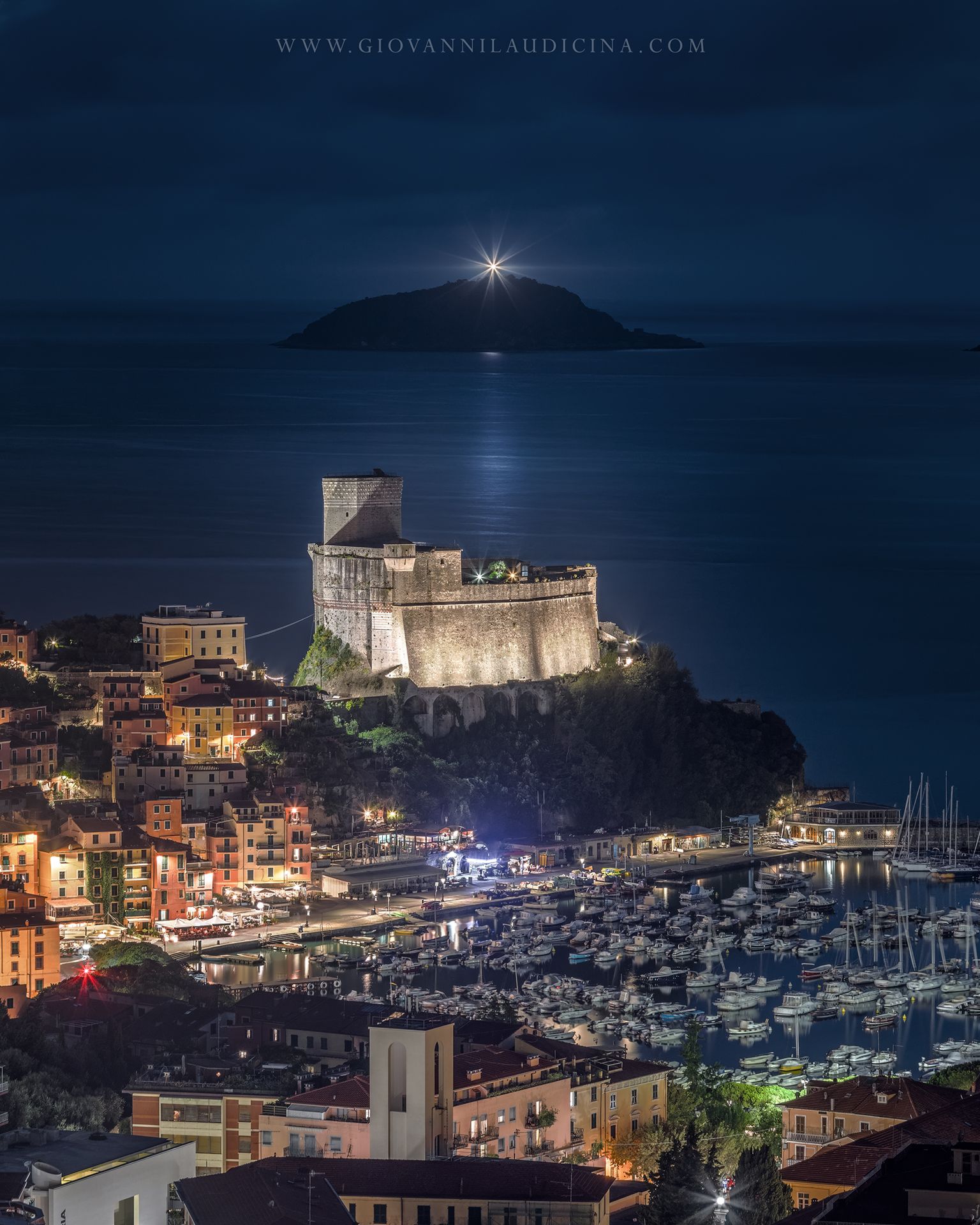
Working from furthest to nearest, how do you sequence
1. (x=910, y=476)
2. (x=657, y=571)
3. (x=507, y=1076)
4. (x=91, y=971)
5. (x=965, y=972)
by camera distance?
(x=910, y=476)
(x=657, y=571)
(x=965, y=972)
(x=91, y=971)
(x=507, y=1076)

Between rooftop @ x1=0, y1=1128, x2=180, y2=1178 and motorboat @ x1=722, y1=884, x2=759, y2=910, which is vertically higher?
motorboat @ x1=722, y1=884, x2=759, y2=910

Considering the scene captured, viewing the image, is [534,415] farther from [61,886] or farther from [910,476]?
[61,886]

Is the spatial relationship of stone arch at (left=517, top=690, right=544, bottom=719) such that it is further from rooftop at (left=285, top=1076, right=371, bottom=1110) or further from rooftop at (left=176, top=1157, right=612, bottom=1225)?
rooftop at (left=176, top=1157, right=612, bottom=1225)

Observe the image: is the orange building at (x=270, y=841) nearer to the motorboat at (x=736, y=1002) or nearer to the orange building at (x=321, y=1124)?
the motorboat at (x=736, y=1002)

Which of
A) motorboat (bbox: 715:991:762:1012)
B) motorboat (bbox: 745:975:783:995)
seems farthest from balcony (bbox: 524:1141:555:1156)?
motorboat (bbox: 745:975:783:995)

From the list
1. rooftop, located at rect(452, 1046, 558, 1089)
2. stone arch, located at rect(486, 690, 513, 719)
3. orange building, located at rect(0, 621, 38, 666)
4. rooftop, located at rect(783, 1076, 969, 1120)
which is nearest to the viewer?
rooftop, located at rect(452, 1046, 558, 1089)

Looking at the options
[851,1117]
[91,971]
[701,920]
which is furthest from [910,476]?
[851,1117]
